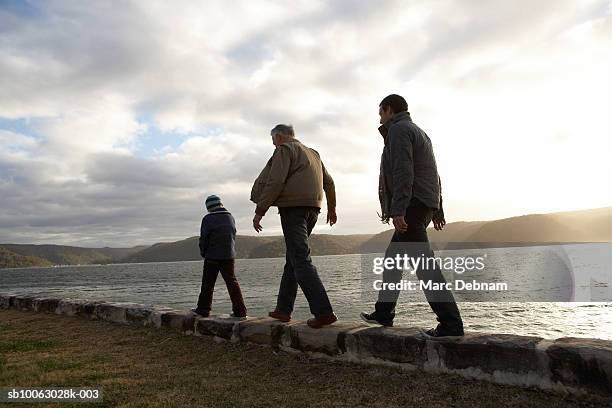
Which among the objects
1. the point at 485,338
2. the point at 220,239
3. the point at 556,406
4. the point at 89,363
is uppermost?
the point at 220,239

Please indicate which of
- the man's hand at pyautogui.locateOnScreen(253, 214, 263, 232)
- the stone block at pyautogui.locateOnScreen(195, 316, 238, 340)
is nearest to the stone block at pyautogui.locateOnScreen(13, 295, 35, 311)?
the stone block at pyautogui.locateOnScreen(195, 316, 238, 340)

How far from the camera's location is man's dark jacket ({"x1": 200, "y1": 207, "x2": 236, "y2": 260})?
6535mm

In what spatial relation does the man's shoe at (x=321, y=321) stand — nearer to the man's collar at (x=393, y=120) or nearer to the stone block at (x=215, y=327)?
the stone block at (x=215, y=327)

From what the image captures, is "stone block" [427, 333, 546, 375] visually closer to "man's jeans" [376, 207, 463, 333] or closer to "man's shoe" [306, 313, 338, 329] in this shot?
"man's jeans" [376, 207, 463, 333]

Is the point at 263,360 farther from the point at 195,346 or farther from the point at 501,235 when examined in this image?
the point at 501,235

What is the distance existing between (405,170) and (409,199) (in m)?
0.28

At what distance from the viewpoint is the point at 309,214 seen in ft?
16.2

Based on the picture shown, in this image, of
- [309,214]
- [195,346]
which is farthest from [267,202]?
[195,346]

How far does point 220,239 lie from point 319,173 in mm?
2325

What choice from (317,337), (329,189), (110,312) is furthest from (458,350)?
(110,312)

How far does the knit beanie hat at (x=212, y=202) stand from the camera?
6852mm

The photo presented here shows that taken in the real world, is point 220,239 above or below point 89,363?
above

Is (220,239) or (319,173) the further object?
(220,239)

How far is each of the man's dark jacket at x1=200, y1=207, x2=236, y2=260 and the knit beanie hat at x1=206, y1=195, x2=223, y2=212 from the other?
194mm
